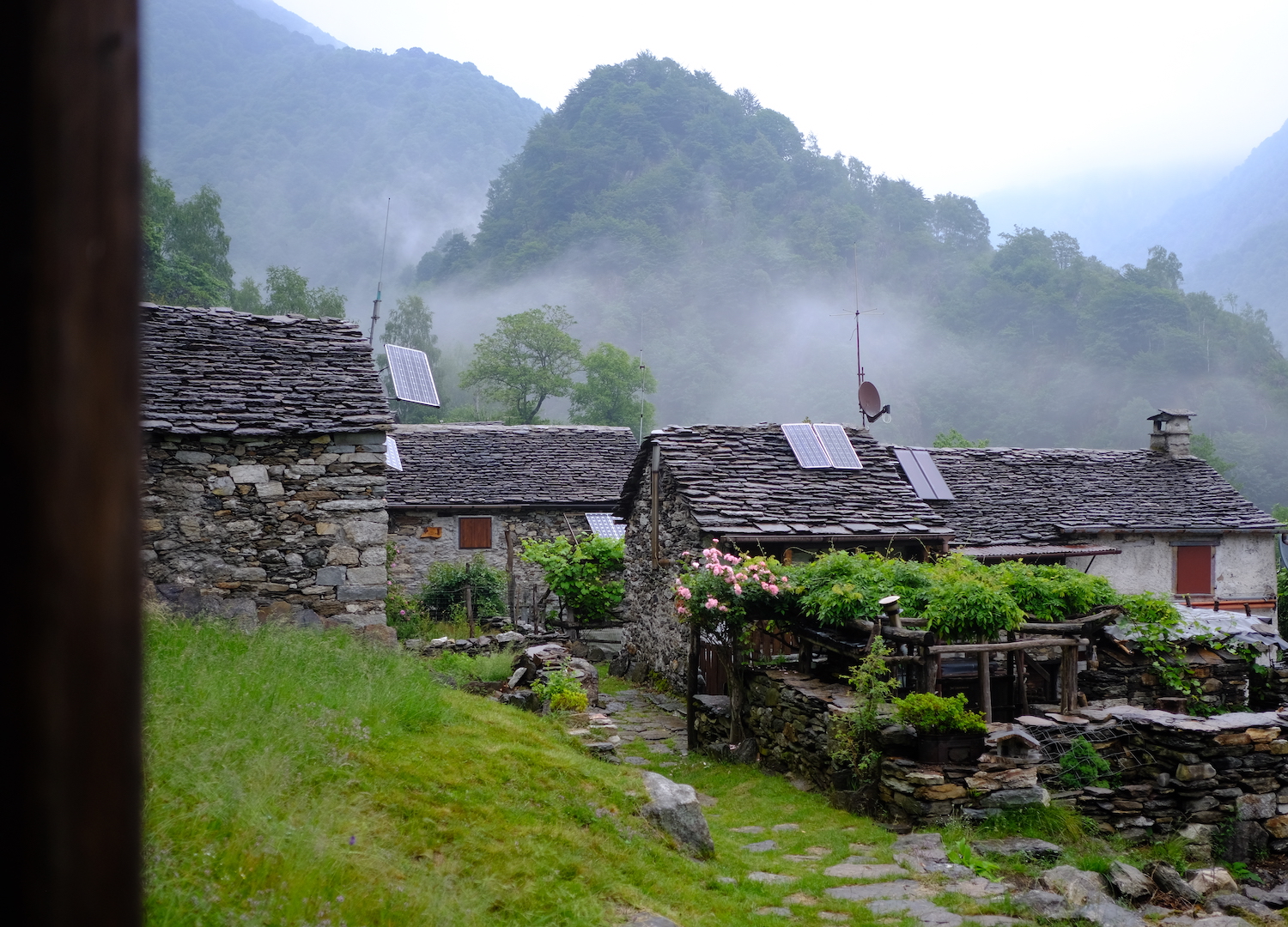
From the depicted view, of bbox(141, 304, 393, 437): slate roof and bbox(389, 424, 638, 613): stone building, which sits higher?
bbox(141, 304, 393, 437): slate roof

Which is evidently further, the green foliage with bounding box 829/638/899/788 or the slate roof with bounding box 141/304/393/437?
the slate roof with bounding box 141/304/393/437

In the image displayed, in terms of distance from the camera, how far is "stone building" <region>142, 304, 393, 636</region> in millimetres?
10562

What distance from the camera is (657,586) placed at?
1747 cm

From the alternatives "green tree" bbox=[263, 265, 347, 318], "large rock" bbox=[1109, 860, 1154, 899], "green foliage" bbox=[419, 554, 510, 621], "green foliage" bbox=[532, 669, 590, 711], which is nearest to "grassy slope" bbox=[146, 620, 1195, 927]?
"large rock" bbox=[1109, 860, 1154, 899]

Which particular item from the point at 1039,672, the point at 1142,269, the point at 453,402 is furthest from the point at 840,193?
the point at 1039,672

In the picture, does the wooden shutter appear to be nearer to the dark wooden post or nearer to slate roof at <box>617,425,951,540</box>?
slate roof at <box>617,425,951,540</box>

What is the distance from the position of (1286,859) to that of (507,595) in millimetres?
16965

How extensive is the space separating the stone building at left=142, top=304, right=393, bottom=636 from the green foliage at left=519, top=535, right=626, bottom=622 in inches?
372

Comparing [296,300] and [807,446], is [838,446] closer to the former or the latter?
[807,446]

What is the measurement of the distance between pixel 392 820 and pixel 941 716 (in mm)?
5541

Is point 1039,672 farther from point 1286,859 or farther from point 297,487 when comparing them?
point 297,487

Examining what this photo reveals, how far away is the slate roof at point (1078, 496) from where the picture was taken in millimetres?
21234

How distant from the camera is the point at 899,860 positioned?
744 cm

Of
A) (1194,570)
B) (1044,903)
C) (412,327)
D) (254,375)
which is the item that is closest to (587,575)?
(254,375)
